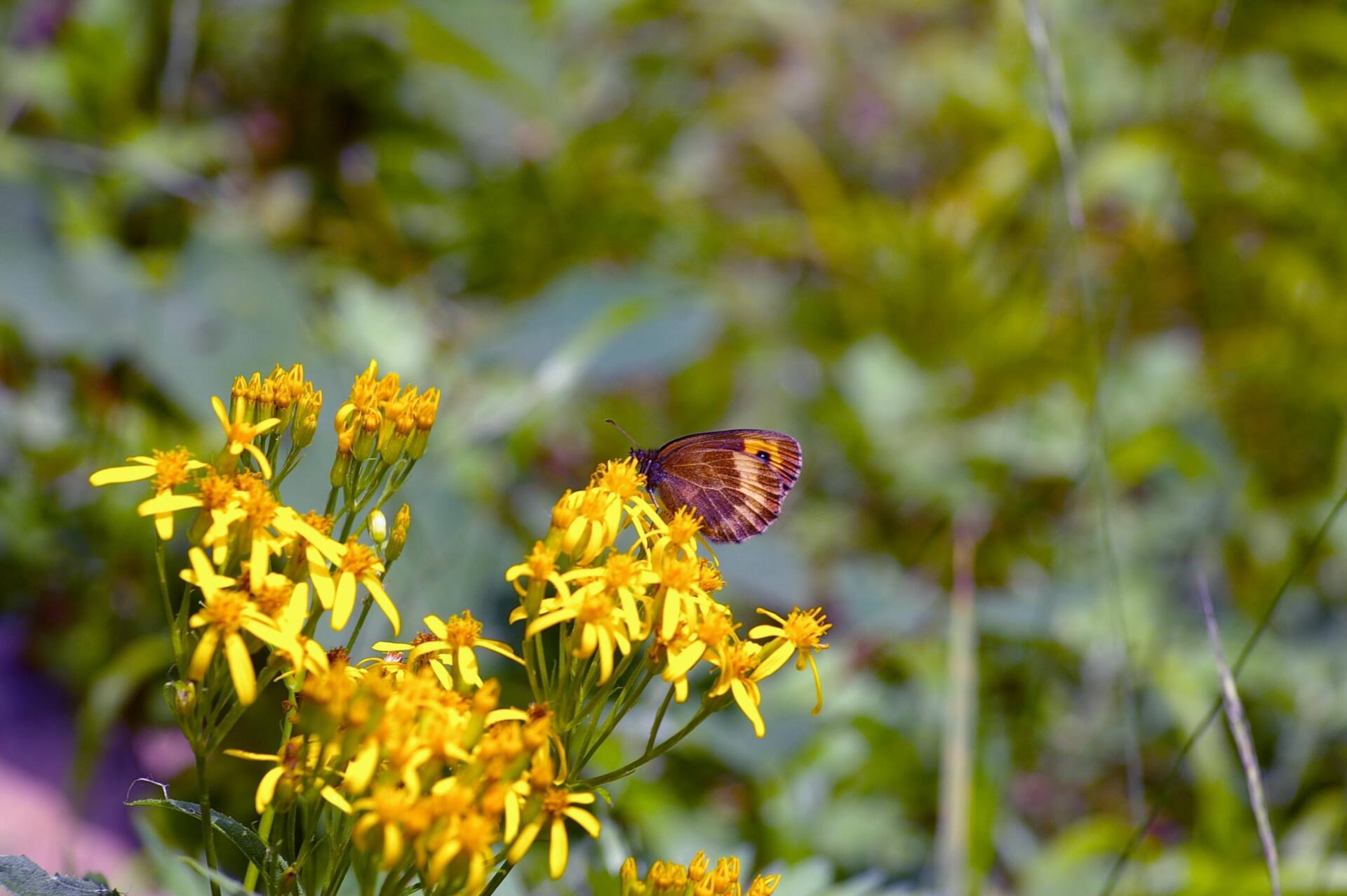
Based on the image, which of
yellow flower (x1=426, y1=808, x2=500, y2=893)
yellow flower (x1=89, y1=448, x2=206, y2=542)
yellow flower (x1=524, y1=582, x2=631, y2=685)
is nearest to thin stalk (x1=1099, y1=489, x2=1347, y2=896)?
yellow flower (x1=524, y1=582, x2=631, y2=685)

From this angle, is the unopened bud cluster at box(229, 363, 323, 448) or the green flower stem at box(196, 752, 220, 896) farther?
the unopened bud cluster at box(229, 363, 323, 448)


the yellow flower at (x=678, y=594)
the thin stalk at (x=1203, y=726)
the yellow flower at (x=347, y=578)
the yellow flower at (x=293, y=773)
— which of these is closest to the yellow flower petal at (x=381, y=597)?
the yellow flower at (x=347, y=578)

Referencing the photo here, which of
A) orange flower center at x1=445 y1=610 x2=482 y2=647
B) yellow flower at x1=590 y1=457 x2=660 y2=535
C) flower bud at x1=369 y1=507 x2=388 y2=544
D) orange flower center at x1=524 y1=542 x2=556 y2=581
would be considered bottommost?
orange flower center at x1=445 y1=610 x2=482 y2=647

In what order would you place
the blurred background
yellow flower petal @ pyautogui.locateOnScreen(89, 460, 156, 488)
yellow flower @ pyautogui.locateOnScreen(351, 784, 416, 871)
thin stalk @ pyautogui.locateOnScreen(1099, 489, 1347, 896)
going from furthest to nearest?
the blurred background < thin stalk @ pyautogui.locateOnScreen(1099, 489, 1347, 896) < yellow flower petal @ pyautogui.locateOnScreen(89, 460, 156, 488) < yellow flower @ pyautogui.locateOnScreen(351, 784, 416, 871)

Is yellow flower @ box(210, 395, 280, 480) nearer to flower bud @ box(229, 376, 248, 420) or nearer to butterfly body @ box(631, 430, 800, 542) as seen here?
flower bud @ box(229, 376, 248, 420)

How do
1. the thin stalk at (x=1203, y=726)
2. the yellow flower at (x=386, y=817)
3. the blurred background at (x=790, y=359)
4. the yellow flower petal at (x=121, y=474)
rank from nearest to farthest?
the yellow flower at (x=386, y=817)
the yellow flower petal at (x=121, y=474)
the thin stalk at (x=1203, y=726)
the blurred background at (x=790, y=359)

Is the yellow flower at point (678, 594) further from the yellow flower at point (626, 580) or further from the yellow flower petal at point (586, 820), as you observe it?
the yellow flower petal at point (586, 820)

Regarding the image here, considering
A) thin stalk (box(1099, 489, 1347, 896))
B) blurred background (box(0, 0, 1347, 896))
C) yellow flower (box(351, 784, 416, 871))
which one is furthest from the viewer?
blurred background (box(0, 0, 1347, 896))

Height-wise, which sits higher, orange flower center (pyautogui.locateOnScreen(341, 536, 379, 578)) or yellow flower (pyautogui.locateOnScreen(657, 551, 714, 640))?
yellow flower (pyautogui.locateOnScreen(657, 551, 714, 640))
